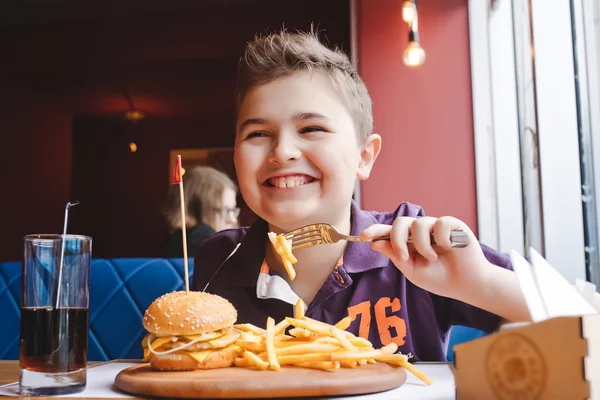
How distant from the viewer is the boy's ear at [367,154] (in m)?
1.77

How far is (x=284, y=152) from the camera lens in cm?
144

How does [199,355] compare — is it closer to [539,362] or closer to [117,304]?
[539,362]

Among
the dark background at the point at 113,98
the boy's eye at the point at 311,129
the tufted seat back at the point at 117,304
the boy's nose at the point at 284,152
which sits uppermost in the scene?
the dark background at the point at 113,98

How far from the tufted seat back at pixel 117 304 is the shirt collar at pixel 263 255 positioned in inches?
26.5

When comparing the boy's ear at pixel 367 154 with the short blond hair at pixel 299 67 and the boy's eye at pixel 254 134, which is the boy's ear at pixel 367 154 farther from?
the boy's eye at pixel 254 134

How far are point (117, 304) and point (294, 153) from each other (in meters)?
1.31

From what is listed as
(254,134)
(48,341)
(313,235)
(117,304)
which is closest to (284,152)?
(254,134)

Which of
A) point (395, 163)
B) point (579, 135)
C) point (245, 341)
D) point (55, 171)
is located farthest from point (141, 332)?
point (55, 171)

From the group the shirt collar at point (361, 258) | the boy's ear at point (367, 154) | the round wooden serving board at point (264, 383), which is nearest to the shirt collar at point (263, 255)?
the shirt collar at point (361, 258)

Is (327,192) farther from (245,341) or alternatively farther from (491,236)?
(491,236)

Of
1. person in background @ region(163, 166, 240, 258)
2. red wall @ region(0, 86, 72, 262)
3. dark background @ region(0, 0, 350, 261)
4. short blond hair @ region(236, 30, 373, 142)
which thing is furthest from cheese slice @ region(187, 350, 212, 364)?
red wall @ region(0, 86, 72, 262)

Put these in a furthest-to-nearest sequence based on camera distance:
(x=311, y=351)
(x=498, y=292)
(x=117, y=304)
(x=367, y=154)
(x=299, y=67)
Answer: (x=117, y=304) → (x=367, y=154) → (x=299, y=67) → (x=498, y=292) → (x=311, y=351)

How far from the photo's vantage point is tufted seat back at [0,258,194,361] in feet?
7.61

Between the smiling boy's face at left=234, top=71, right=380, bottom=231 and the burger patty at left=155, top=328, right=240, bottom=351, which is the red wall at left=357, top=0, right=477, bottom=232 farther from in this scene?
the burger patty at left=155, top=328, right=240, bottom=351
